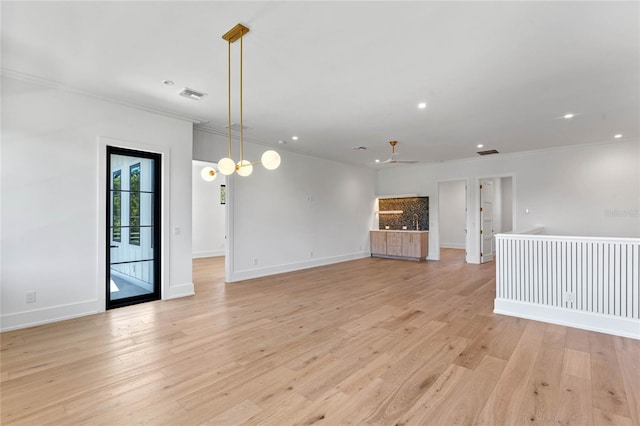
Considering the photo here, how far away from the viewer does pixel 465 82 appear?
3572 mm

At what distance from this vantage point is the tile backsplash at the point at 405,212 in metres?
9.02

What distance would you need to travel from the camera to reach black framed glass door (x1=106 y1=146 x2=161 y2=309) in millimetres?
4297

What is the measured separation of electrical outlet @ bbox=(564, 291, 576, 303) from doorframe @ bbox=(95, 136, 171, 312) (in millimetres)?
5446

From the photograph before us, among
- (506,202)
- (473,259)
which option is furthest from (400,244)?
(506,202)

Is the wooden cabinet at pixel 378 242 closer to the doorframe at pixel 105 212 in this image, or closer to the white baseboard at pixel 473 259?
the white baseboard at pixel 473 259

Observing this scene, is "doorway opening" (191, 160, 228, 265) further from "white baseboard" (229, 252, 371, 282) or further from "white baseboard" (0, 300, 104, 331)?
"white baseboard" (0, 300, 104, 331)

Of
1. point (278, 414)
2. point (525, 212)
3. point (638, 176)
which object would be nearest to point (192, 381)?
point (278, 414)

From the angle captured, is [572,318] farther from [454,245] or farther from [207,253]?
[207,253]

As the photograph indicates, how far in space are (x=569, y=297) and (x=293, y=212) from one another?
5220 mm

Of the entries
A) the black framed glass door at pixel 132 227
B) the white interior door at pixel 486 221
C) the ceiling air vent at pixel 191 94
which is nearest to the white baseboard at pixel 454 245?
the white interior door at pixel 486 221

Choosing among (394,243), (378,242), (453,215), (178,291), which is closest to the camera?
(178,291)

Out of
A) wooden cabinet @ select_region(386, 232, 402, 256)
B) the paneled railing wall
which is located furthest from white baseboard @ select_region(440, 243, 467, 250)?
the paneled railing wall

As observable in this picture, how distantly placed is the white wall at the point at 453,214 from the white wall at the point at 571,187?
3293mm

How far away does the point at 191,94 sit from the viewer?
3.91 m
